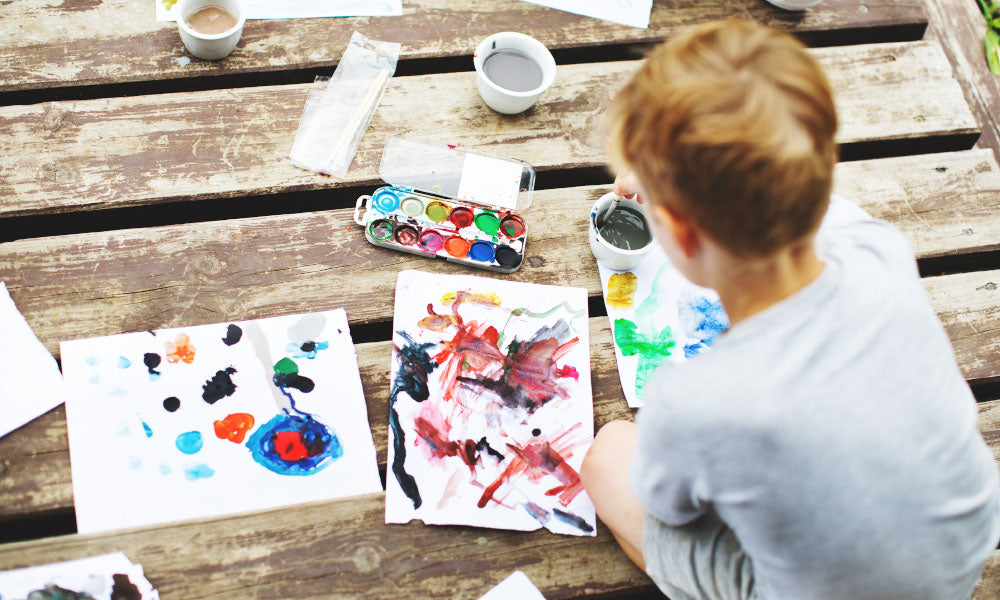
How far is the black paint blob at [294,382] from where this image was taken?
1006 mm

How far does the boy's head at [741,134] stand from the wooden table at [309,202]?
461 mm

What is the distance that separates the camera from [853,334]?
68 cm

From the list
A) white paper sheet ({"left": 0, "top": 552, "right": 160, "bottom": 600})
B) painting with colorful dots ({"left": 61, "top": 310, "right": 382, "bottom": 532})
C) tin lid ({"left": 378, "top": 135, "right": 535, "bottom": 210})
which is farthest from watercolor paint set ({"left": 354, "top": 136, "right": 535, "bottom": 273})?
white paper sheet ({"left": 0, "top": 552, "right": 160, "bottom": 600})

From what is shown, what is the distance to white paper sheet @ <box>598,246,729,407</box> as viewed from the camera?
1.08m

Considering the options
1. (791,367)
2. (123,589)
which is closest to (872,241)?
(791,367)

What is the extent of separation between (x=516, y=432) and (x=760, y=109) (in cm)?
59

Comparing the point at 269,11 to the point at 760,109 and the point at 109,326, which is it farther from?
the point at 760,109

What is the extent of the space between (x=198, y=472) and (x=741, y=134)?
0.83 meters

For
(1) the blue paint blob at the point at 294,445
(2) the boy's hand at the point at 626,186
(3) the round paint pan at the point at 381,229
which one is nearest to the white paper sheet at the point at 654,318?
(2) the boy's hand at the point at 626,186

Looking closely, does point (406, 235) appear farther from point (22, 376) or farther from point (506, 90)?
point (22, 376)

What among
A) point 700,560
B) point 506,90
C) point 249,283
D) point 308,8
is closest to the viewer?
point 700,560

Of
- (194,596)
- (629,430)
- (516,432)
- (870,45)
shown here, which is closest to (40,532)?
(194,596)

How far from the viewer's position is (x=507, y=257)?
1113 mm

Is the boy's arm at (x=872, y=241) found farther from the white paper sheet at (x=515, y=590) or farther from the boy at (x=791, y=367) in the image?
the white paper sheet at (x=515, y=590)
